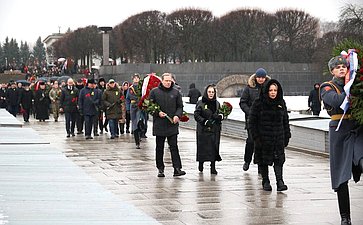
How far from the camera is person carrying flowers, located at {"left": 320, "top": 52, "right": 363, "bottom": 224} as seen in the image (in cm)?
830

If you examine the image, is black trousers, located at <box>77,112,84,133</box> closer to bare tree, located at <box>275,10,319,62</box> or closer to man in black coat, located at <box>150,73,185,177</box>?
man in black coat, located at <box>150,73,185,177</box>

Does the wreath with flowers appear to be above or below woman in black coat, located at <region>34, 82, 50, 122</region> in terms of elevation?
above

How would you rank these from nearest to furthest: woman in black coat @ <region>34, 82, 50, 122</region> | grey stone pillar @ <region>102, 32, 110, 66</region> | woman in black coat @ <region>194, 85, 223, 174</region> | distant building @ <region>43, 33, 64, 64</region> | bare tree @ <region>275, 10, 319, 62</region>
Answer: woman in black coat @ <region>194, 85, 223, 174</region> → woman in black coat @ <region>34, 82, 50, 122</region> → grey stone pillar @ <region>102, 32, 110, 66</region> → bare tree @ <region>275, 10, 319, 62</region> → distant building @ <region>43, 33, 64, 64</region>

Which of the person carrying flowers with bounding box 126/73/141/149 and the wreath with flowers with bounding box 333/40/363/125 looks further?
the person carrying flowers with bounding box 126/73/141/149

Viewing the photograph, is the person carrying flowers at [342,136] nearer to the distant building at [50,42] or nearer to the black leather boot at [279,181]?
the black leather boot at [279,181]

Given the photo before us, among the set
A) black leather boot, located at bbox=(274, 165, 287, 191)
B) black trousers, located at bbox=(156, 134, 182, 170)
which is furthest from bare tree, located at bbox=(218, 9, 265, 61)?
black leather boot, located at bbox=(274, 165, 287, 191)

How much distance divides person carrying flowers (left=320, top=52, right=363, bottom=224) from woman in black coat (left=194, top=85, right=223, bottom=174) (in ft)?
17.4

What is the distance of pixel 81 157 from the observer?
1669 cm

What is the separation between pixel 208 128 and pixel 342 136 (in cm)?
557

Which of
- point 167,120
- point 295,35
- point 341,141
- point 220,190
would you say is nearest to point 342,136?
point 341,141

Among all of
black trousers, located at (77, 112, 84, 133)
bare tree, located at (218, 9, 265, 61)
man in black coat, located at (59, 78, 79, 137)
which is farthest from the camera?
bare tree, located at (218, 9, 265, 61)

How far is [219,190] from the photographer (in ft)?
38.1

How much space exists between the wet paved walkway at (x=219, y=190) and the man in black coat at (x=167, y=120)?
0.28 metres

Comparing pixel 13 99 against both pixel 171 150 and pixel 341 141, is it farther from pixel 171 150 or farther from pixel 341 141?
pixel 341 141
